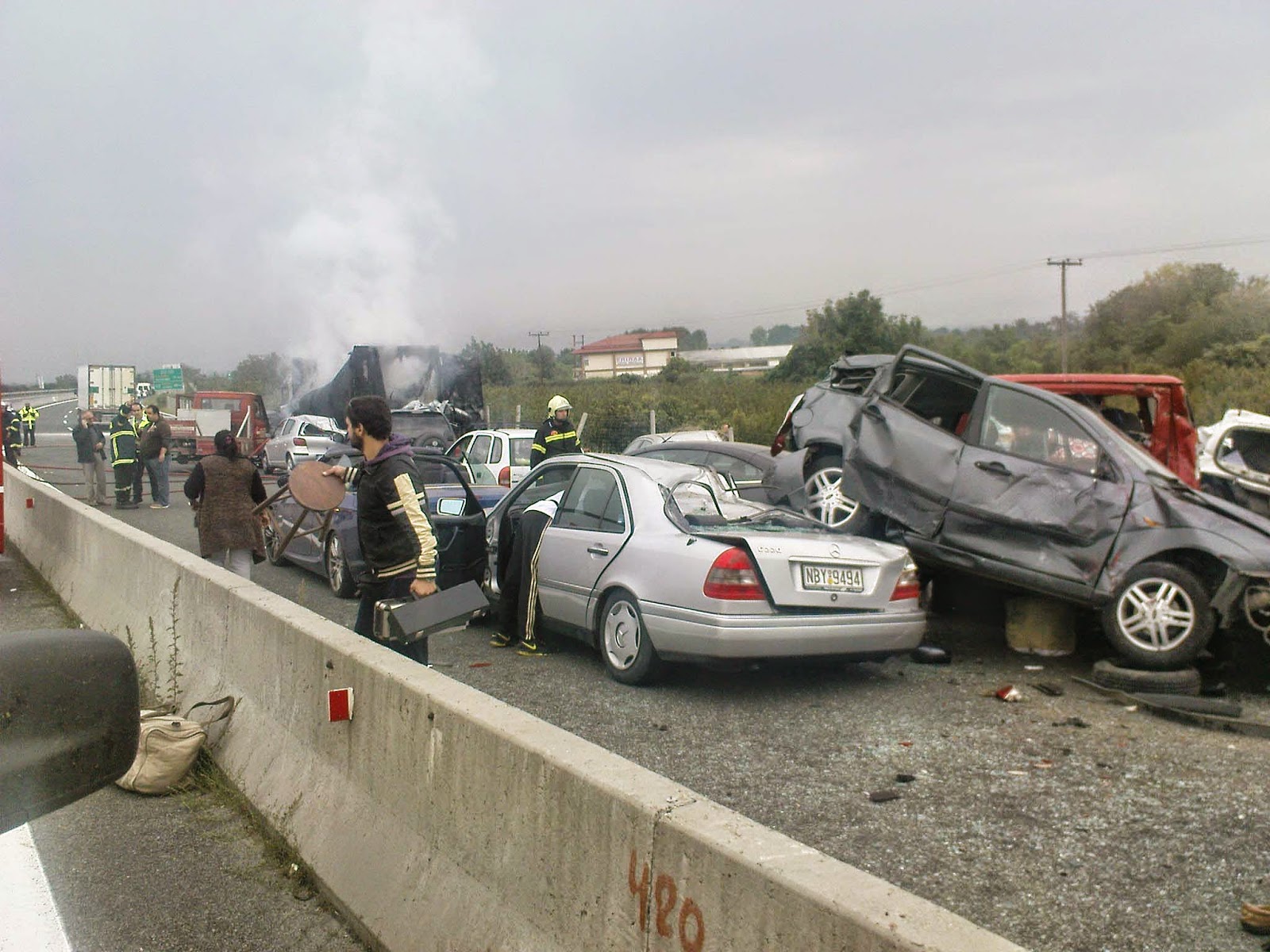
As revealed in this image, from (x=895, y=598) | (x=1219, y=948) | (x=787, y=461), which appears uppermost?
(x=787, y=461)

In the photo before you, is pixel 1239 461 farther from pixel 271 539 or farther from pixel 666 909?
pixel 271 539

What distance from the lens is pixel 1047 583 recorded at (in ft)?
26.8

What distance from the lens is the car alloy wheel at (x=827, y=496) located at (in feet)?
33.5

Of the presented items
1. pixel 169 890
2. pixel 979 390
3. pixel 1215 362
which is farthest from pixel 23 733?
pixel 1215 362

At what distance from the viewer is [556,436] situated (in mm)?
14734

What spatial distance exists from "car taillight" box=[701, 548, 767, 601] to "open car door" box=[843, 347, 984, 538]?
2.14 meters

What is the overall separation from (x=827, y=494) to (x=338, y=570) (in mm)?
4722

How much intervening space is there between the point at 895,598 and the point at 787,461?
127 inches

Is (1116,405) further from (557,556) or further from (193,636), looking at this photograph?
(193,636)

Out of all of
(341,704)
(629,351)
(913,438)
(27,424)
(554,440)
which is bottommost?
(27,424)

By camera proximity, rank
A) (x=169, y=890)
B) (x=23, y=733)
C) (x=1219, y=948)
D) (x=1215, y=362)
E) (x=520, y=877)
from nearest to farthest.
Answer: (x=23, y=733), (x=520, y=877), (x=1219, y=948), (x=169, y=890), (x=1215, y=362)

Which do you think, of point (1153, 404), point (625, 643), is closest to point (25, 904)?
point (625, 643)

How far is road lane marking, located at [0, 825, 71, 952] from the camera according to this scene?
4062 mm

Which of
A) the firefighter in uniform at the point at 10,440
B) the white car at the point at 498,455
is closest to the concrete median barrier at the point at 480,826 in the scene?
the white car at the point at 498,455
